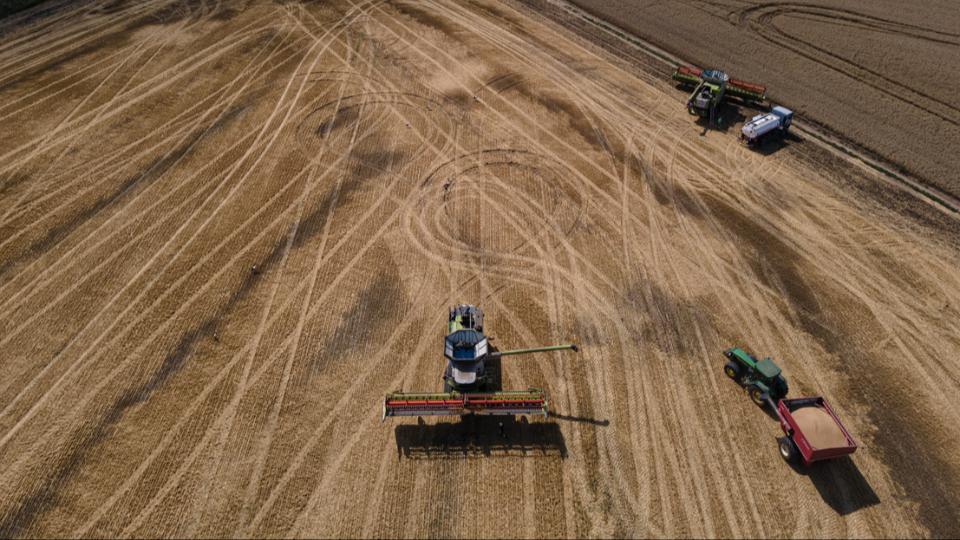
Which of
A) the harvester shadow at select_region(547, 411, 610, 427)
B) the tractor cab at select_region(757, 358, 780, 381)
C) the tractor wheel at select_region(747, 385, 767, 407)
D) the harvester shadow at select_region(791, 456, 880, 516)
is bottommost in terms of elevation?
the harvester shadow at select_region(791, 456, 880, 516)

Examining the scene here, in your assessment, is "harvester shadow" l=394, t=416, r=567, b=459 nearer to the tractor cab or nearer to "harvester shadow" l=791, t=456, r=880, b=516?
the tractor cab

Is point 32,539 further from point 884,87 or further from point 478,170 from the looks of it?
point 884,87

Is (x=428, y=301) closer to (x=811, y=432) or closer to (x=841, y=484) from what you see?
(x=811, y=432)

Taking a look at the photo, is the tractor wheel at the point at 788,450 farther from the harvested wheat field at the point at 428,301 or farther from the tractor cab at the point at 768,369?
the tractor cab at the point at 768,369

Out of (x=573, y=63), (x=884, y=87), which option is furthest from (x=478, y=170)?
(x=884, y=87)

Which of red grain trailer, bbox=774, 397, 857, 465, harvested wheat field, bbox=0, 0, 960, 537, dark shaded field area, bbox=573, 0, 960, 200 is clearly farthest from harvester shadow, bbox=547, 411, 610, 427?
dark shaded field area, bbox=573, 0, 960, 200

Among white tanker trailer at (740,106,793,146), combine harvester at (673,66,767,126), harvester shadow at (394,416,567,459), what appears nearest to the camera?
harvester shadow at (394,416,567,459)
